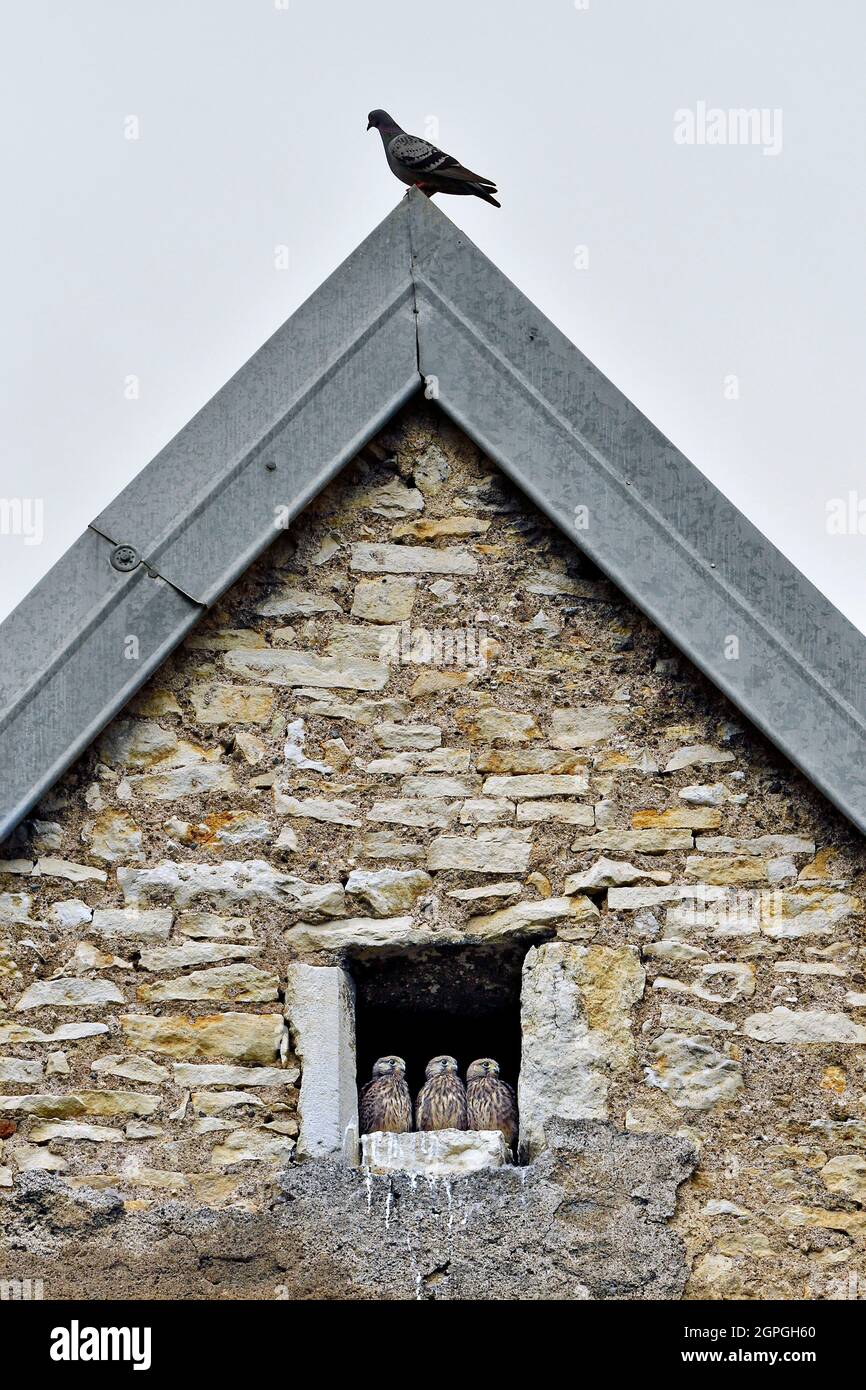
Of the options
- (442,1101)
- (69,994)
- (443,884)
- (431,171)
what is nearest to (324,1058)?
(442,1101)

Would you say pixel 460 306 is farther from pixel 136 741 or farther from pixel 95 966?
pixel 95 966

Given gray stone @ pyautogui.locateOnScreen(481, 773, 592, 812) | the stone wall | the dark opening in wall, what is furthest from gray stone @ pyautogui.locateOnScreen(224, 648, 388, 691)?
the dark opening in wall

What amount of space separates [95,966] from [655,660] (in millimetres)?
1697

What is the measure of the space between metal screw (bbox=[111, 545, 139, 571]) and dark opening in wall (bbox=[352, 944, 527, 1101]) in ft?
4.00

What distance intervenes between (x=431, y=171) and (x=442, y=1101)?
2699 mm

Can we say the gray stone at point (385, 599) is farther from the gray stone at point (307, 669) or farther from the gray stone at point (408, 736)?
the gray stone at point (408, 736)

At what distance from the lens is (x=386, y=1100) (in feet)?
Answer: 17.3

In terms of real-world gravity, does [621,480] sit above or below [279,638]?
above

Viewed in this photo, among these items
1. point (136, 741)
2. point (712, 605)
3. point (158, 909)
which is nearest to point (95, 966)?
point (158, 909)

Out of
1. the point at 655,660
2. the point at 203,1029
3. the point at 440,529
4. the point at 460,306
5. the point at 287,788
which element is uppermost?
the point at 460,306

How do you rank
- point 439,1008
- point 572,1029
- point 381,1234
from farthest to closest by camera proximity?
point 439,1008 < point 572,1029 < point 381,1234

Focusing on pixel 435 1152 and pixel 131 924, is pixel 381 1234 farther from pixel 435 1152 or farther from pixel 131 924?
pixel 131 924

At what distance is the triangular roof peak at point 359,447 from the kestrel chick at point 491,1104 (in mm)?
1131

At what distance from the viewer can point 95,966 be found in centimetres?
528
